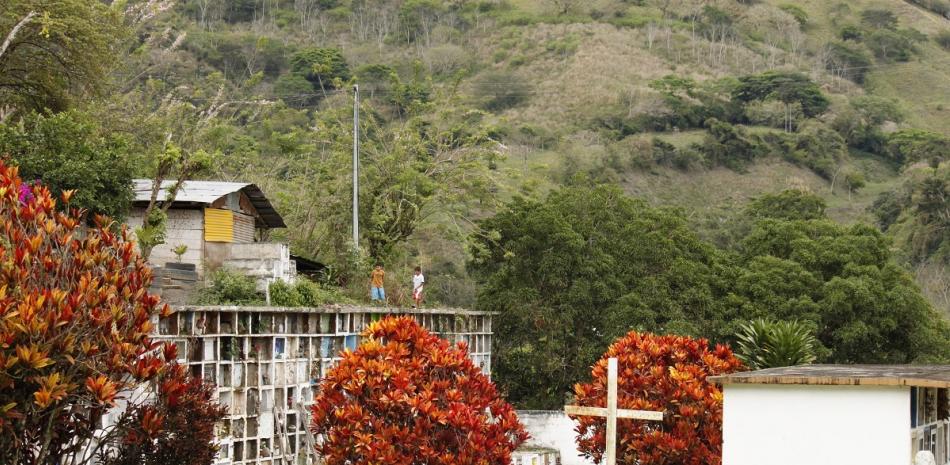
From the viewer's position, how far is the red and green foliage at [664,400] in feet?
71.4

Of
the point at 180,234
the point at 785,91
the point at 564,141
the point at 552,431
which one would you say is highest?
the point at 785,91

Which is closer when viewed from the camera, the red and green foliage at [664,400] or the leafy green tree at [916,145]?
the red and green foliage at [664,400]

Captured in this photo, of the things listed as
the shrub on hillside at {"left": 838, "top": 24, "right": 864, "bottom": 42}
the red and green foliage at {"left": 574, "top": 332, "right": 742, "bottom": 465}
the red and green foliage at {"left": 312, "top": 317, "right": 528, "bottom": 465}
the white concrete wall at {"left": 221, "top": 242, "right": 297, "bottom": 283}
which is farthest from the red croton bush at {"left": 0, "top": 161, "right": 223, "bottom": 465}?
the shrub on hillside at {"left": 838, "top": 24, "right": 864, "bottom": 42}

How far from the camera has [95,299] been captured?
1252cm

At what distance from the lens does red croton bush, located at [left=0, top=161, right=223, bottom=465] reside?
11.7 m

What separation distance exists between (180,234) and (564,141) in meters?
61.3

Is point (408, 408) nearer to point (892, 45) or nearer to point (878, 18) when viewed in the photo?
point (892, 45)

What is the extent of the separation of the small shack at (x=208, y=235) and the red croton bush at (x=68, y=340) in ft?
38.5

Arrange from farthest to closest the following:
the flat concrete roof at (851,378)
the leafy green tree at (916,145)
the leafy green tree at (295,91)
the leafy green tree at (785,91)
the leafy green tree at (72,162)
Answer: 1. the leafy green tree at (785,91)
2. the leafy green tree at (295,91)
3. the leafy green tree at (916,145)
4. the leafy green tree at (72,162)
5. the flat concrete roof at (851,378)

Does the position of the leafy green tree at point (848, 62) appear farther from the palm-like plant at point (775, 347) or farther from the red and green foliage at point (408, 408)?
the red and green foliage at point (408, 408)

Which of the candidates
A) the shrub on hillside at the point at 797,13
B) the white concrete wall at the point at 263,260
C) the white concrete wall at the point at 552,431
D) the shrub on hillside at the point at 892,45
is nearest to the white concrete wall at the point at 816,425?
the white concrete wall at the point at 263,260

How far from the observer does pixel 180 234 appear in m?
26.7

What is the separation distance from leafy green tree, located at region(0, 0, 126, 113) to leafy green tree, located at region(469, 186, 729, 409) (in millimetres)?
11589

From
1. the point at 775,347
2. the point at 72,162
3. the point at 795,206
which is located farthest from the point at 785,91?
the point at 72,162
